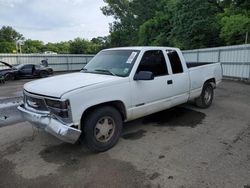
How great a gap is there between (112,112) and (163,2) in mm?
31471

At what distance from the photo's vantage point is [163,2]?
31953 mm

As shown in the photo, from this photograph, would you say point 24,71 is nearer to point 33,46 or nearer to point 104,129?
point 104,129

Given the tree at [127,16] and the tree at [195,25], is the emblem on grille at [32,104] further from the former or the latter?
the tree at [127,16]

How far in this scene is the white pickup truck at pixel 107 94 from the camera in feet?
11.4

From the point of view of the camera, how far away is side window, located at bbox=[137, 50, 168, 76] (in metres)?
4.63

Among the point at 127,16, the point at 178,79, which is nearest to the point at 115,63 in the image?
the point at 178,79

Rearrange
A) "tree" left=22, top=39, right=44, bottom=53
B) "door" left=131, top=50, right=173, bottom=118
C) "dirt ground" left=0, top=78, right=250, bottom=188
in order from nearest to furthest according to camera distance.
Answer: "dirt ground" left=0, top=78, right=250, bottom=188
"door" left=131, top=50, right=173, bottom=118
"tree" left=22, top=39, right=44, bottom=53

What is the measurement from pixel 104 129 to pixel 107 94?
25.0 inches

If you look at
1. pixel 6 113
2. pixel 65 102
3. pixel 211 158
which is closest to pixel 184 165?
pixel 211 158

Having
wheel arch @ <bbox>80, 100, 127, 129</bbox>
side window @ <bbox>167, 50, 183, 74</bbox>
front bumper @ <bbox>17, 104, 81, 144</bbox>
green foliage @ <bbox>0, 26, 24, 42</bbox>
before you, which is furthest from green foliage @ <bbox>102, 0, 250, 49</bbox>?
green foliage @ <bbox>0, 26, 24, 42</bbox>

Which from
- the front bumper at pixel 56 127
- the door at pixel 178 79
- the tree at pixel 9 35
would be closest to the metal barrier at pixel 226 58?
the door at pixel 178 79

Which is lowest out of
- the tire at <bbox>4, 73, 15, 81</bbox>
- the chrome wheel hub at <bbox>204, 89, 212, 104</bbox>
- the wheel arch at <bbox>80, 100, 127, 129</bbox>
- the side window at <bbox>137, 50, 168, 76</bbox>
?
the tire at <bbox>4, 73, 15, 81</bbox>

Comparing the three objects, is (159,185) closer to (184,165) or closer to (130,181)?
(130,181)

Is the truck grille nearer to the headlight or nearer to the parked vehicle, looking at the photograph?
the headlight
